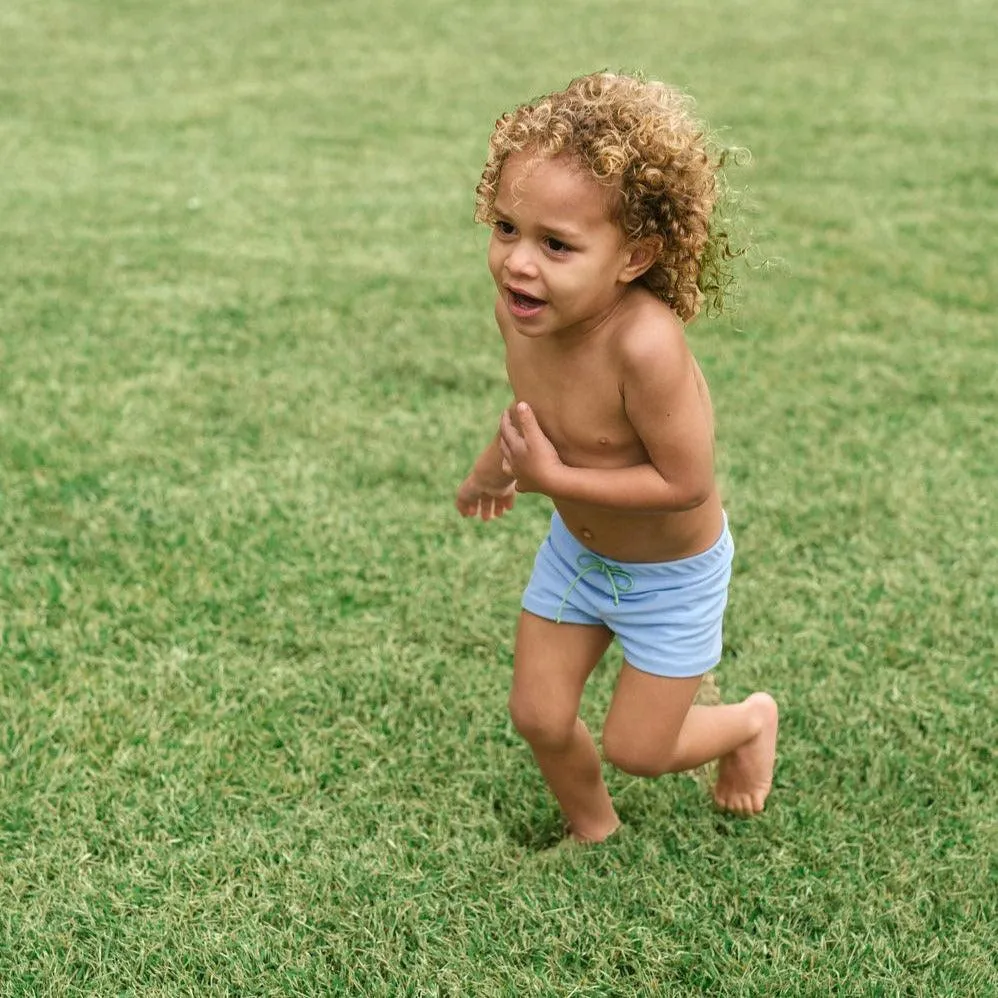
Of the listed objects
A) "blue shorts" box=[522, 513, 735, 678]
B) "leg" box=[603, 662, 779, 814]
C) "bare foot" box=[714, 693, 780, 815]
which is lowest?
"bare foot" box=[714, 693, 780, 815]

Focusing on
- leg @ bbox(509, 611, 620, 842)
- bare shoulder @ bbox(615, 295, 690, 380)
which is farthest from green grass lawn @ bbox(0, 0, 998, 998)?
bare shoulder @ bbox(615, 295, 690, 380)

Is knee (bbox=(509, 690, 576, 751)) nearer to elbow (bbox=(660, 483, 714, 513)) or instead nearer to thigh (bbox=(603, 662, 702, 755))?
thigh (bbox=(603, 662, 702, 755))

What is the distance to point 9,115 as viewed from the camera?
7902 millimetres

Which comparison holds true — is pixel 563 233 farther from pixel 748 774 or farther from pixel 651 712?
pixel 748 774

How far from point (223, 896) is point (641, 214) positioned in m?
1.50

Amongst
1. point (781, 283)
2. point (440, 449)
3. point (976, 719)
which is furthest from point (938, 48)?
point (976, 719)

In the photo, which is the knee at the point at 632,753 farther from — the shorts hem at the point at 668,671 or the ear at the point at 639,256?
the ear at the point at 639,256

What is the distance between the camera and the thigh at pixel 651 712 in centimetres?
244

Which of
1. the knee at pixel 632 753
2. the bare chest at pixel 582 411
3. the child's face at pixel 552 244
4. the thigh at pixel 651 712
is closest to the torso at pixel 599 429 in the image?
the bare chest at pixel 582 411

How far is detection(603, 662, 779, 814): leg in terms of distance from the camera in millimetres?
2443

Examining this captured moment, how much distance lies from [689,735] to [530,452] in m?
0.74

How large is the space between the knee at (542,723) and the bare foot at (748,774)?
420 mm

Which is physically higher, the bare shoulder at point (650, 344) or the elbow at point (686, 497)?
the bare shoulder at point (650, 344)

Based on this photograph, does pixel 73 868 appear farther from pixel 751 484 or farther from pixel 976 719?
pixel 751 484
